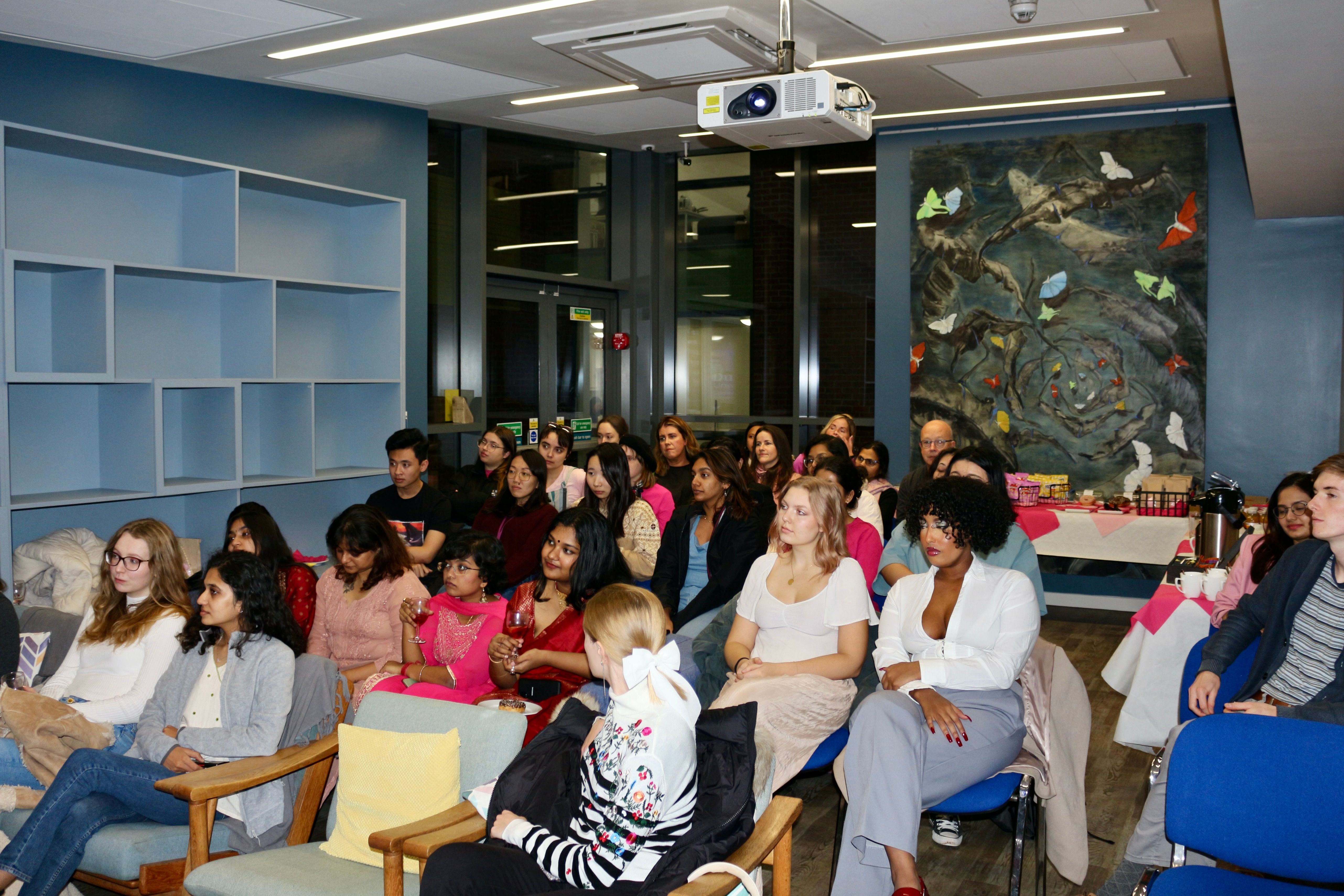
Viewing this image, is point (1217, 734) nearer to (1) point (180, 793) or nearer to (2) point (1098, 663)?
(1) point (180, 793)

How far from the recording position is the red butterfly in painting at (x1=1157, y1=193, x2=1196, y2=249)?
23.3ft

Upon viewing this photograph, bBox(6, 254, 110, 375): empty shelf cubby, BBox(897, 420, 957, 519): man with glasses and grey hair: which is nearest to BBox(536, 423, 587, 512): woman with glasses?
BBox(897, 420, 957, 519): man with glasses and grey hair

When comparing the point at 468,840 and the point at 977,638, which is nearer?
the point at 468,840

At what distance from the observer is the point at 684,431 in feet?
21.5

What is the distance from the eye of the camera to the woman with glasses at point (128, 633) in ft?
11.1

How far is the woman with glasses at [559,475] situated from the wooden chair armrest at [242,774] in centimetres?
305

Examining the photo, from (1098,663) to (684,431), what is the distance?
113 inches

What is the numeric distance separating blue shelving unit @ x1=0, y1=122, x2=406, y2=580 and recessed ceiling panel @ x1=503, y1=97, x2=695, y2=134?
1.65 meters

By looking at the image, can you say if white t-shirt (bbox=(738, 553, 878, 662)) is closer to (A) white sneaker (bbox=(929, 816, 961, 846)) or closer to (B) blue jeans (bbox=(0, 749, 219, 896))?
(A) white sneaker (bbox=(929, 816, 961, 846))

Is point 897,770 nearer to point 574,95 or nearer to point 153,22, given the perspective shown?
point 153,22

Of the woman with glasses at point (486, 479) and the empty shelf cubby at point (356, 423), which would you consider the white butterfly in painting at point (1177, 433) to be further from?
the empty shelf cubby at point (356, 423)

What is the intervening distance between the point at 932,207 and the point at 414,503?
15.2 ft

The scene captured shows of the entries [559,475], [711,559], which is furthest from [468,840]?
[559,475]

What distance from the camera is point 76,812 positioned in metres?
2.91
